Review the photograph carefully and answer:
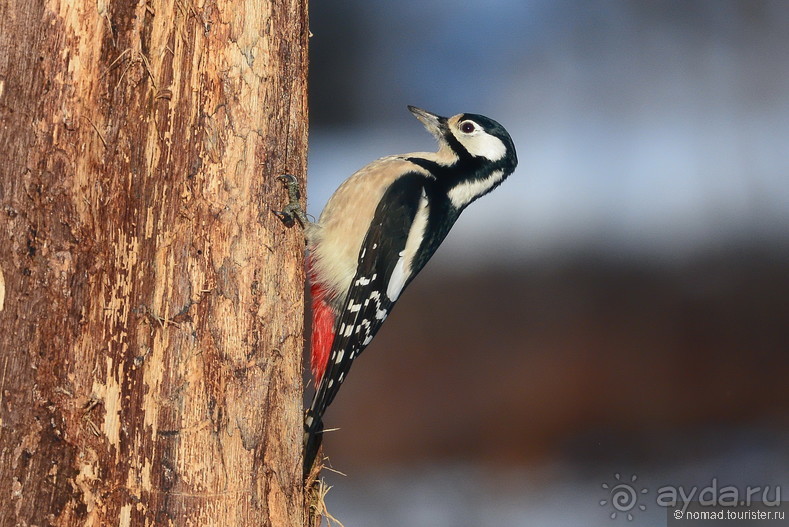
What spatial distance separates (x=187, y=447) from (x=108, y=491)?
0.48 feet

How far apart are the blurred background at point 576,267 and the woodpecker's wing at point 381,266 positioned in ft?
5.63

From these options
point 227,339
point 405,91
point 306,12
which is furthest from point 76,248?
point 405,91

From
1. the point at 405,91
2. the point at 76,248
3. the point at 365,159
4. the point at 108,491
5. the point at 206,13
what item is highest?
the point at 405,91

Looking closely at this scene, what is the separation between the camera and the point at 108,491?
48.5 inches

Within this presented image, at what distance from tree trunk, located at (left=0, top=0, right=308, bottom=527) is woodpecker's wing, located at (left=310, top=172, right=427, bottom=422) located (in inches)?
22.3

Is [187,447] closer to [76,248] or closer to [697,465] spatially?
[76,248]

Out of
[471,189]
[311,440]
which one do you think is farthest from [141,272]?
[471,189]

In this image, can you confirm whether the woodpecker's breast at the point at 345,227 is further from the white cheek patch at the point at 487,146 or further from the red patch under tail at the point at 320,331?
the white cheek patch at the point at 487,146

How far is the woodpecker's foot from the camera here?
1518 mm

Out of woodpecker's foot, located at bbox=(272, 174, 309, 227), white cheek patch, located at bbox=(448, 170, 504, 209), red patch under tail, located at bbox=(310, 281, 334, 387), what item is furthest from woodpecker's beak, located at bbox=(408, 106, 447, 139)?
woodpecker's foot, located at bbox=(272, 174, 309, 227)

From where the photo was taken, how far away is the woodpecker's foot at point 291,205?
1.52 metres

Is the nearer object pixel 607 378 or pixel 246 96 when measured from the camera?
pixel 246 96

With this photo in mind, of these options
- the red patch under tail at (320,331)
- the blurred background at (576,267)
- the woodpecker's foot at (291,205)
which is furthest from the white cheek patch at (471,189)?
the blurred background at (576,267)

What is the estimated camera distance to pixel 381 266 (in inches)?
85.2
